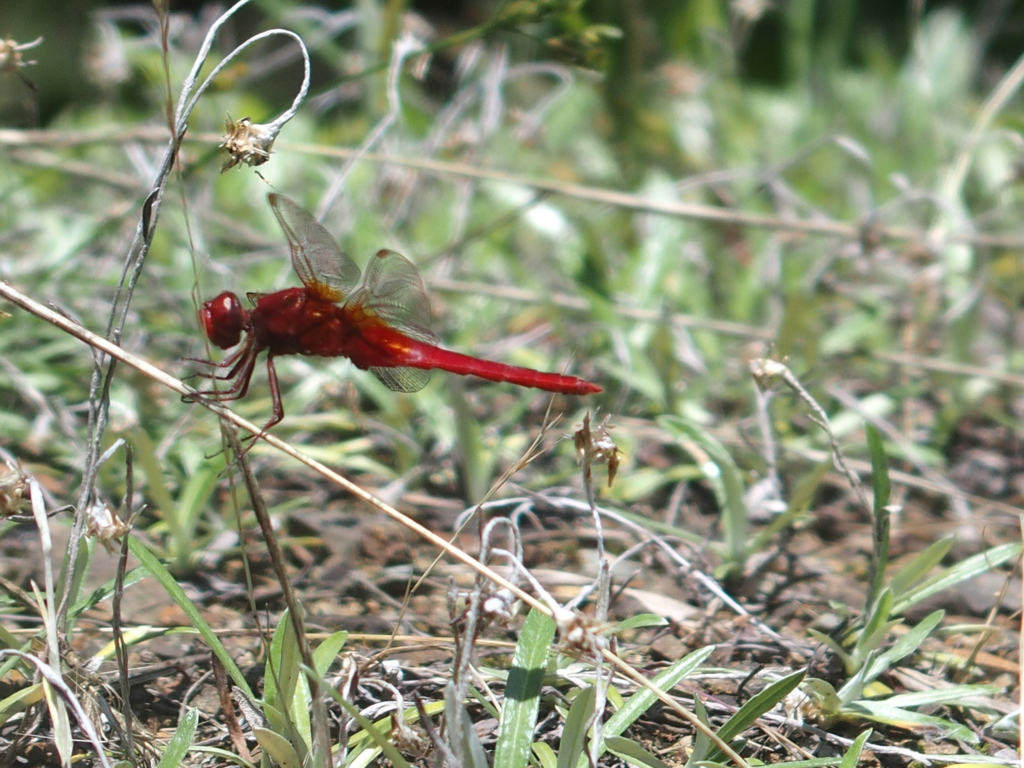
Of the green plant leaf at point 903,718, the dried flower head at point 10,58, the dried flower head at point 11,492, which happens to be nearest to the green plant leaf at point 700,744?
the green plant leaf at point 903,718

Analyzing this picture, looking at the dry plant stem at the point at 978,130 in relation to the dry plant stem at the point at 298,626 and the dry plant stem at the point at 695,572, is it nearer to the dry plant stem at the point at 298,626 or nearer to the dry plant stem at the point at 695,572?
the dry plant stem at the point at 695,572

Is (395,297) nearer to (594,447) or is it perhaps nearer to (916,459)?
(594,447)

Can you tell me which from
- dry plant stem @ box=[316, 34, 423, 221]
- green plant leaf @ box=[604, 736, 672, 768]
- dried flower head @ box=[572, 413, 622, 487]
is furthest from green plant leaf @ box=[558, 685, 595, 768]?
dry plant stem @ box=[316, 34, 423, 221]

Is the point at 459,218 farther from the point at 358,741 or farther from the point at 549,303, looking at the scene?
the point at 358,741

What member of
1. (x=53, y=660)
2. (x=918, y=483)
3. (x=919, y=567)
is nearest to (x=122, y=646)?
(x=53, y=660)

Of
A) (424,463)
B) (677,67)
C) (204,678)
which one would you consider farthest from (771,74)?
(204,678)

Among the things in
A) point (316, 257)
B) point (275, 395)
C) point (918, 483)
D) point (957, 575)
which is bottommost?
point (918, 483)
